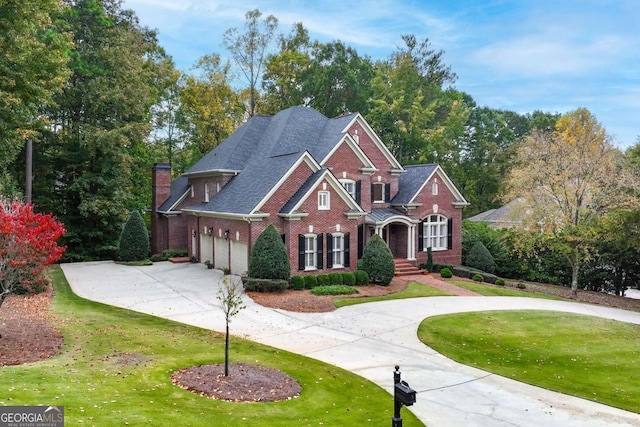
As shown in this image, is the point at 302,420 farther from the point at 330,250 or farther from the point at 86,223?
the point at 86,223

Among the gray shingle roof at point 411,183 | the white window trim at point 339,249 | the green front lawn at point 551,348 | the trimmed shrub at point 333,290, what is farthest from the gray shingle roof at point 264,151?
the green front lawn at point 551,348

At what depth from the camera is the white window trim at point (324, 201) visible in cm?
2405

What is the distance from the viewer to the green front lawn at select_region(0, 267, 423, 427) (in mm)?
7809

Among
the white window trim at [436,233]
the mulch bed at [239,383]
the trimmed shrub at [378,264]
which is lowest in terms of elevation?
the mulch bed at [239,383]

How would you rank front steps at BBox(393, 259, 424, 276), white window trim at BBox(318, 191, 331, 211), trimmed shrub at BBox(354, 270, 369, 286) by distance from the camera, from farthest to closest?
front steps at BBox(393, 259, 424, 276) → white window trim at BBox(318, 191, 331, 211) → trimmed shrub at BBox(354, 270, 369, 286)

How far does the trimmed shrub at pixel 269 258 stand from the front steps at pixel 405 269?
28.4 feet

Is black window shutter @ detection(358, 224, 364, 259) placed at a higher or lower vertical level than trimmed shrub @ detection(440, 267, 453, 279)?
higher

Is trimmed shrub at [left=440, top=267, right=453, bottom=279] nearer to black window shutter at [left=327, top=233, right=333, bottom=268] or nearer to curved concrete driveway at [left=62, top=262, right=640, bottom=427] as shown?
curved concrete driveway at [left=62, top=262, right=640, bottom=427]

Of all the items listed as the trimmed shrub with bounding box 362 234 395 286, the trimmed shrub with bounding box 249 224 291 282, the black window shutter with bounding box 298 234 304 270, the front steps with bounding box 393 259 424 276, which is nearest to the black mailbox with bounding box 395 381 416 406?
the trimmed shrub with bounding box 249 224 291 282

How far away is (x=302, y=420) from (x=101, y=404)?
3376 mm

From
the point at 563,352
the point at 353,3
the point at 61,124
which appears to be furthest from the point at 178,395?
the point at 61,124

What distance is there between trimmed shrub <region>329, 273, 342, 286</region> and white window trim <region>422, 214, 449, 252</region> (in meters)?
9.70

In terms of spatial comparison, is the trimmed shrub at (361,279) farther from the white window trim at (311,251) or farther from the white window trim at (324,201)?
the white window trim at (324,201)

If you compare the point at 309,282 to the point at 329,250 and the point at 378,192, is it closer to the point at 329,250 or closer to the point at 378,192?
the point at 329,250
